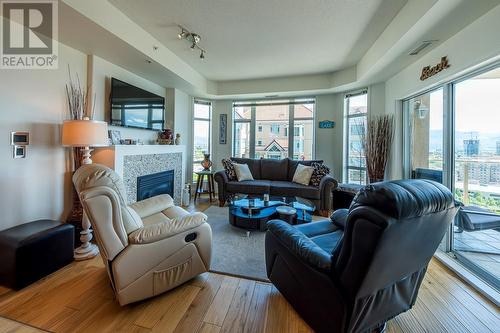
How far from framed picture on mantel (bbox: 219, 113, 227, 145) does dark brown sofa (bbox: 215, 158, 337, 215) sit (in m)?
0.89

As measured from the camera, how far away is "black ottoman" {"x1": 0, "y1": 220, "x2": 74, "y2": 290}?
183 centimetres

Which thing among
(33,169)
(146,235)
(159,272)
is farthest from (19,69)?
(159,272)

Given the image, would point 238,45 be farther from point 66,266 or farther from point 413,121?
point 66,266

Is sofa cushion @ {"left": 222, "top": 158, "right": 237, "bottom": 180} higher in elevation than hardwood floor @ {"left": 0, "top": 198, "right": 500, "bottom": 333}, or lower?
higher

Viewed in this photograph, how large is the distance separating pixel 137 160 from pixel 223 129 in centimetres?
269

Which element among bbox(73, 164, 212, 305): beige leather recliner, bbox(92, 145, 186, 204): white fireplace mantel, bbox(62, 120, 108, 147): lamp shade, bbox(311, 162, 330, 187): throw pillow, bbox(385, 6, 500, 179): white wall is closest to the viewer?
bbox(73, 164, 212, 305): beige leather recliner

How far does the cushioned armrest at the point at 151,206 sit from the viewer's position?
230 cm

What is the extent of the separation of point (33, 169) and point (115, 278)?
1921 mm

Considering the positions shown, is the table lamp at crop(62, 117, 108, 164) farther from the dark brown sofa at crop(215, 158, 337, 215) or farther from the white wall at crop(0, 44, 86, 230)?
the dark brown sofa at crop(215, 158, 337, 215)

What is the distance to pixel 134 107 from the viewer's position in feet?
11.9

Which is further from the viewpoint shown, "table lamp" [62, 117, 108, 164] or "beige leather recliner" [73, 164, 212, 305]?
"table lamp" [62, 117, 108, 164]

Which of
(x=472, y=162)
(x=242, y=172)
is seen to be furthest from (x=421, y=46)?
(x=242, y=172)

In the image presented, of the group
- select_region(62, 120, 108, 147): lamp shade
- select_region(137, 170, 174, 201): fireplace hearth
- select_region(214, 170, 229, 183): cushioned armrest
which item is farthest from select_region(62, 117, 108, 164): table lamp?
select_region(214, 170, 229, 183): cushioned armrest

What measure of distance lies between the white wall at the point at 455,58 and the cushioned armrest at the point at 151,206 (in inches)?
138
